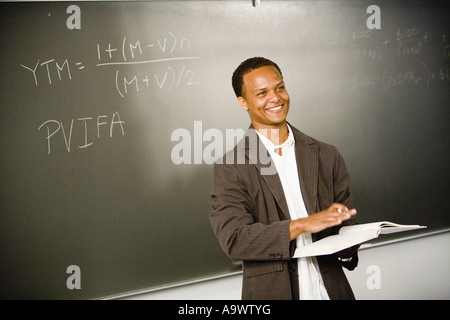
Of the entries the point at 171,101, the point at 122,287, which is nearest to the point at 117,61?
the point at 171,101

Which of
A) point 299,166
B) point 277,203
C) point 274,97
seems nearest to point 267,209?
point 277,203

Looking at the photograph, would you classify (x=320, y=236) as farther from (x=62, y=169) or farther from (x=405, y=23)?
(x=405, y=23)

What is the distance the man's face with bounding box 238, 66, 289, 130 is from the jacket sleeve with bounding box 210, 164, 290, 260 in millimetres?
211

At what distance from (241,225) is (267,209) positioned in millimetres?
110

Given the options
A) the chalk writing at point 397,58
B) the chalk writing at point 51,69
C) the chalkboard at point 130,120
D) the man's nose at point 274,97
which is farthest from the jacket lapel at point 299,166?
the chalk writing at point 397,58

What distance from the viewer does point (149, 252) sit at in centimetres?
230

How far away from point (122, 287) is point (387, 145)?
1.66 meters

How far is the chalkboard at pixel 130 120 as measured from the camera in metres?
2.17

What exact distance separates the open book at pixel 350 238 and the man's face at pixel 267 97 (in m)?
0.40

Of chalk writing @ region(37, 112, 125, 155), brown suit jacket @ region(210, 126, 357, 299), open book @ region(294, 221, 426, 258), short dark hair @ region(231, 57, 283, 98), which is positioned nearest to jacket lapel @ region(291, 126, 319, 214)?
brown suit jacket @ region(210, 126, 357, 299)

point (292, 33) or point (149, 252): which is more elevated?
point (292, 33)

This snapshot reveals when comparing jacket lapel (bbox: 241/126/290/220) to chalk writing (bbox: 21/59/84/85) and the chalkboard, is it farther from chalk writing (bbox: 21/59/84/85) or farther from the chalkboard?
chalk writing (bbox: 21/59/84/85)

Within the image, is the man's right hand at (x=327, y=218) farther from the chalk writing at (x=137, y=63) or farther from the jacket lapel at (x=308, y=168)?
the chalk writing at (x=137, y=63)

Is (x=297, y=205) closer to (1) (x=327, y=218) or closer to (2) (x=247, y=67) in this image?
(1) (x=327, y=218)
